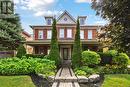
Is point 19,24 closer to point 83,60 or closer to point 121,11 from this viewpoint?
point 83,60

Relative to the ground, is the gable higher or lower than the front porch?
higher

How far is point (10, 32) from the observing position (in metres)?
35.8

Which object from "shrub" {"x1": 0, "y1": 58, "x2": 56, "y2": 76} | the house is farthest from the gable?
"shrub" {"x1": 0, "y1": 58, "x2": 56, "y2": 76}

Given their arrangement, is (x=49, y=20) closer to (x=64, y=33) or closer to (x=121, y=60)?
(x=64, y=33)

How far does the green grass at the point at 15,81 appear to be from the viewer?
18.4 metres

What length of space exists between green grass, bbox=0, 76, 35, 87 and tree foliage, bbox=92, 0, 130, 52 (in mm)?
5986

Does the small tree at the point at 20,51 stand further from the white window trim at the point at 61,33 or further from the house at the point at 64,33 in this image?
the white window trim at the point at 61,33

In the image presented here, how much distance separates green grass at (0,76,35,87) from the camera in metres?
18.4

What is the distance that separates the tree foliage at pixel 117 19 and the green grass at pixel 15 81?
19.6 ft

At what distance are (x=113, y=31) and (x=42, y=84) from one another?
226 inches

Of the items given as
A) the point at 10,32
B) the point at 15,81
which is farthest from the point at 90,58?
the point at 15,81

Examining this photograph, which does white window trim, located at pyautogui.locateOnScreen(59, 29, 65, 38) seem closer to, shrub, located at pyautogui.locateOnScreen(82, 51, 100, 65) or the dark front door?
the dark front door

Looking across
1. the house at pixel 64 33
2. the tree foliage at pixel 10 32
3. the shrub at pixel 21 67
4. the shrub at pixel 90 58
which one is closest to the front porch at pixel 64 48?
the house at pixel 64 33

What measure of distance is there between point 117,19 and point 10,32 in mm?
19095
